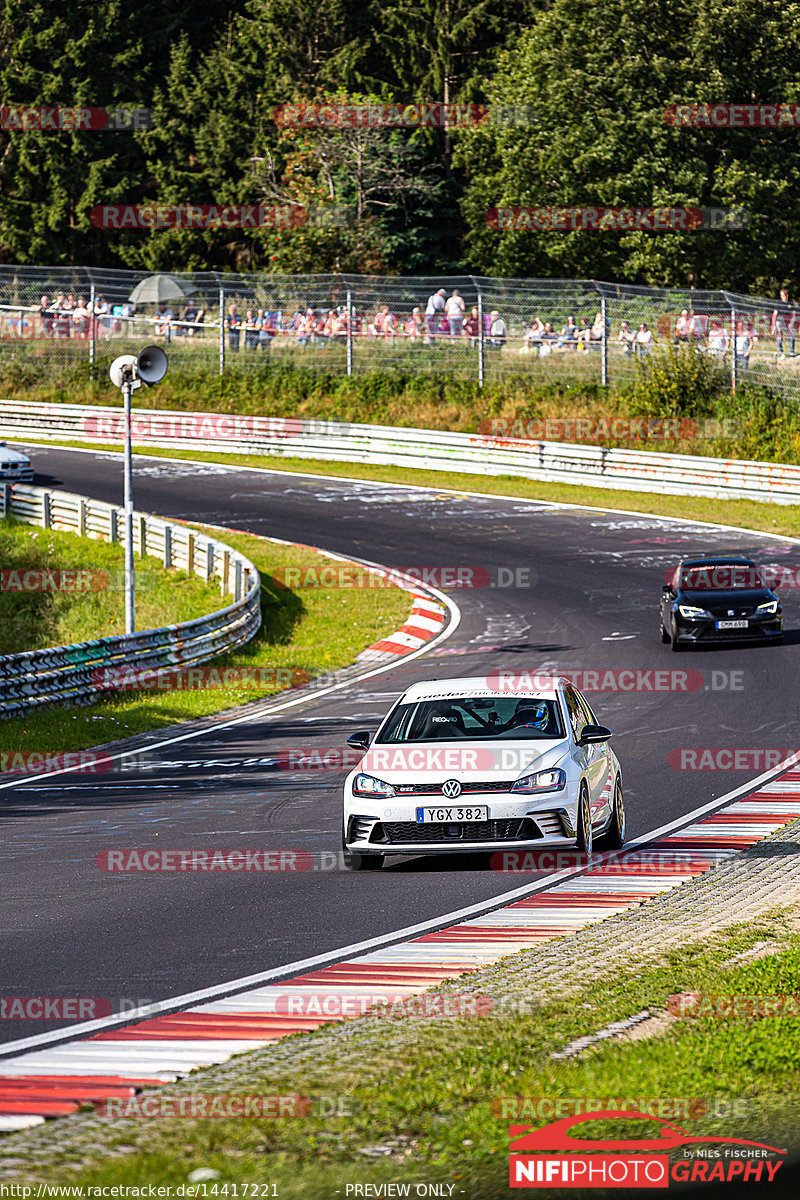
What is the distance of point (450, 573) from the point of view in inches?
1248

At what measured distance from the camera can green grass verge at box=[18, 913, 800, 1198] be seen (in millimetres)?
5324

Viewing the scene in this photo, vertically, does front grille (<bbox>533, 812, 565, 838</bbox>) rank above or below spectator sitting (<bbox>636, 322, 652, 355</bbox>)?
below

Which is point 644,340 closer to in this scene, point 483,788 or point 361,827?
point 483,788

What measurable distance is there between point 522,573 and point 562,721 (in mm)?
19090

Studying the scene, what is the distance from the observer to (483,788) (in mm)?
11297

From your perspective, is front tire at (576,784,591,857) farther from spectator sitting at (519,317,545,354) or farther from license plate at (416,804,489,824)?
spectator sitting at (519,317,545,354)

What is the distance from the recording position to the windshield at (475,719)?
12.1m

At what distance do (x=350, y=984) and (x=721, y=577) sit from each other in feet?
58.0

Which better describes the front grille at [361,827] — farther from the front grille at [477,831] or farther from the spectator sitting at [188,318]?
the spectator sitting at [188,318]

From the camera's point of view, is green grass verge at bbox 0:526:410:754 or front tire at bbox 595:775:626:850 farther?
green grass verge at bbox 0:526:410:754
